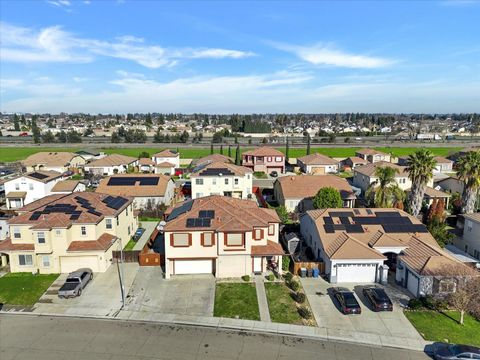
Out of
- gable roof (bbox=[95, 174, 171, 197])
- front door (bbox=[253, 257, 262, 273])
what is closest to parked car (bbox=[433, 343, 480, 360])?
front door (bbox=[253, 257, 262, 273])

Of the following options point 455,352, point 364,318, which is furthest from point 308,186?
point 455,352

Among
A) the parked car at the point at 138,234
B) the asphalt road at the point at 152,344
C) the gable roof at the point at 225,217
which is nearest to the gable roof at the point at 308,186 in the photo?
the gable roof at the point at 225,217

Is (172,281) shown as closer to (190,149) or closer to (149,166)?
(149,166)

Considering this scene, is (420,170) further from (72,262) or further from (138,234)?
(72,262)

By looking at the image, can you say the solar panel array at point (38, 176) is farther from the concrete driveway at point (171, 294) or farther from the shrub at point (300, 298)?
the shrub at point (300, 298)

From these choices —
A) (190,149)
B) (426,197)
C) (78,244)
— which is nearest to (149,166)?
(190,149)
